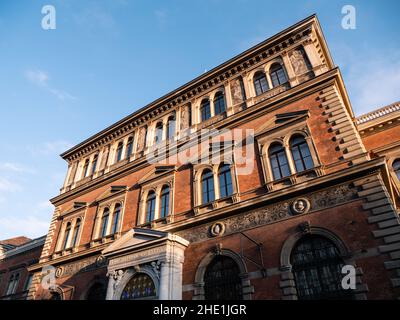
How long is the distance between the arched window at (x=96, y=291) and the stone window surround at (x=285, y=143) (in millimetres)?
11155

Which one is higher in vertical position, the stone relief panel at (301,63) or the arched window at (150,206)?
the stone relief panel at (301,63)

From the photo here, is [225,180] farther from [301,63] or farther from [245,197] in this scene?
[301,63]

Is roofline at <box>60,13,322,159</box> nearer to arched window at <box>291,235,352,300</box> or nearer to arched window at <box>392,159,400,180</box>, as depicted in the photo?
arched window at <box>392,159,400,180</box>

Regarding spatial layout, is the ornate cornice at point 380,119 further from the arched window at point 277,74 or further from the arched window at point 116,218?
the arched window at point 116,218

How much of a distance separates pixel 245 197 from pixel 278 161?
2.37 m

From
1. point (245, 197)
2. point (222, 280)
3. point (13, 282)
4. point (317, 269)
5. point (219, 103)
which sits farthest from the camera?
point (13, 282)

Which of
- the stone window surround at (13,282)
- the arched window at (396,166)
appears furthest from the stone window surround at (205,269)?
the stone window surround at (13,282)

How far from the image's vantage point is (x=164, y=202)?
1705 centimetres

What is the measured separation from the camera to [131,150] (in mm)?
21828

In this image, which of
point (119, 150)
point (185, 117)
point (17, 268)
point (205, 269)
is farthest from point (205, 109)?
point (17, 268)

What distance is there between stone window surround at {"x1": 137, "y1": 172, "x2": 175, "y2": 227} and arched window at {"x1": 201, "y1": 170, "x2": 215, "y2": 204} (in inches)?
78.0

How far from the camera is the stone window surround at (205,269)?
1152 centimetres
